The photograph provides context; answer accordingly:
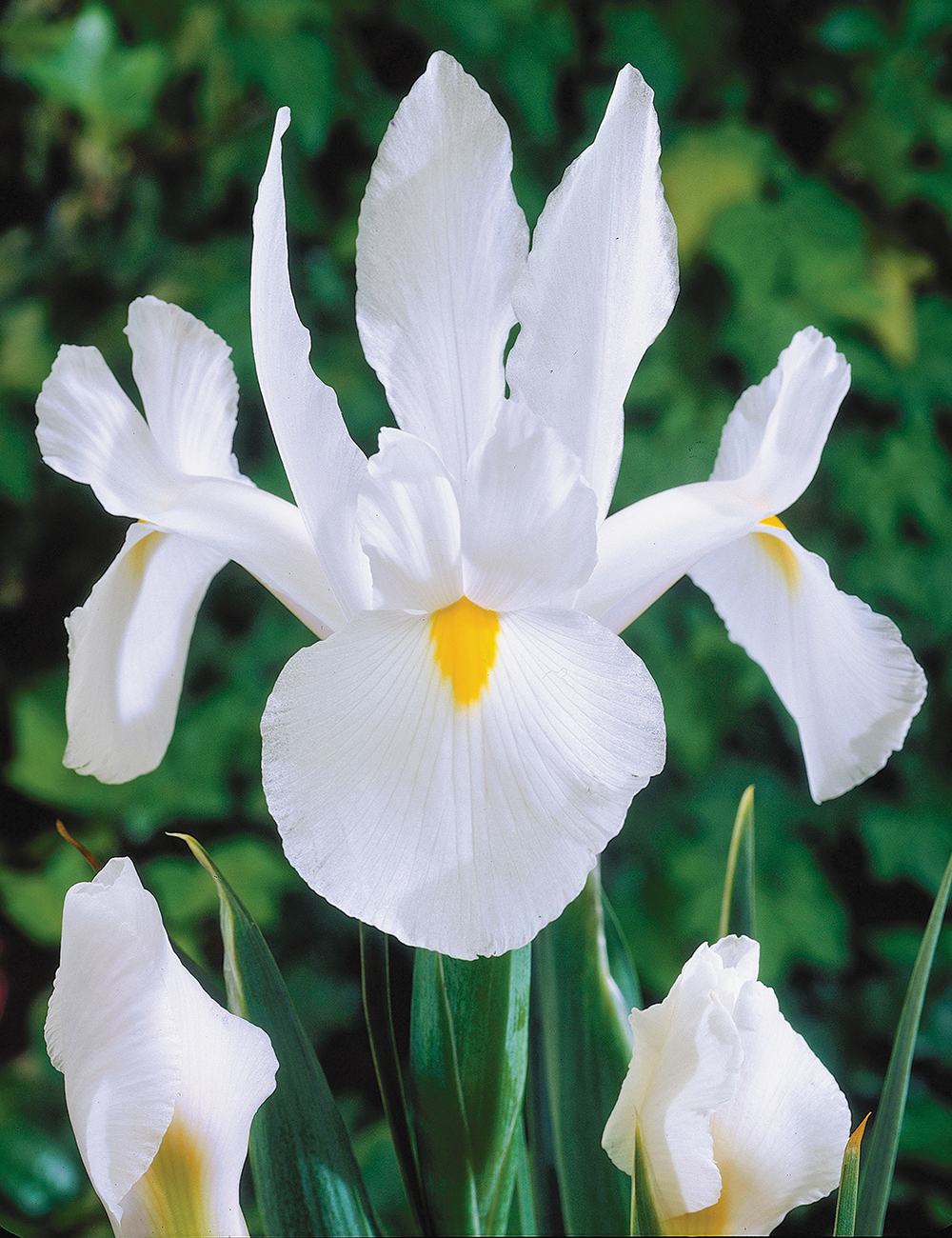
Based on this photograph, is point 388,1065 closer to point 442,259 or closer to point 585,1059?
point 585,1059

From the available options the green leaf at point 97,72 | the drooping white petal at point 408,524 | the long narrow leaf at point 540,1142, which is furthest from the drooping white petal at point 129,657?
the green leaf at point 97,72

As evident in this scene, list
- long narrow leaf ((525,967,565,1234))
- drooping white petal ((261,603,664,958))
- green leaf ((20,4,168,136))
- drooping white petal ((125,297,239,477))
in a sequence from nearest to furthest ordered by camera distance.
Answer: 1. drooping white petal ((261,603,664,958))
2. drooping white petal ((125,297,239,477))
3. long narrow leaf ((525,967,565,1234))
4. green leaf ((20,4,168,136))

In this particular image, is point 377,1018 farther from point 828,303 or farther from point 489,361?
point 828,303

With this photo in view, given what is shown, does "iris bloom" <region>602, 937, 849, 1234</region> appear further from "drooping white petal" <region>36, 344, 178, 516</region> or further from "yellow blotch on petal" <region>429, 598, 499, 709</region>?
"drooping white petal" <region>36, 344, 178, 516</region>

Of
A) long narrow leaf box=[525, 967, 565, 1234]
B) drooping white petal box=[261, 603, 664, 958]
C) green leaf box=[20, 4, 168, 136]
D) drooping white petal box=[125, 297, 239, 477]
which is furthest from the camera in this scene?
green leaf box=[20, 4, 168, 136]

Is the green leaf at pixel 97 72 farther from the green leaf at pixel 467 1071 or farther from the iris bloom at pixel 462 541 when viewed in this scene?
the green leaf at pixel 467 1071

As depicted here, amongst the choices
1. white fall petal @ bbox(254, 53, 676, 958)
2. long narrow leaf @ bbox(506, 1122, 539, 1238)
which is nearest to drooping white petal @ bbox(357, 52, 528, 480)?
white fall petal @ bbox(254, 53, 676, 958)

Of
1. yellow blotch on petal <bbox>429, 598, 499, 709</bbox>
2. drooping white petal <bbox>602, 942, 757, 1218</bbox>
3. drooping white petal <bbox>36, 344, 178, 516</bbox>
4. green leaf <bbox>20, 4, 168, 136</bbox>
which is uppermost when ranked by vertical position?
drooping white petal <bbox>36, 344, 178, 516</bbox>
